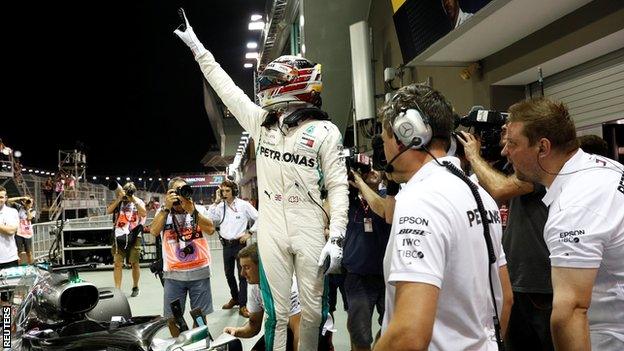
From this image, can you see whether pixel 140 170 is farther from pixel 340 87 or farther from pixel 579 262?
pixel 579 262

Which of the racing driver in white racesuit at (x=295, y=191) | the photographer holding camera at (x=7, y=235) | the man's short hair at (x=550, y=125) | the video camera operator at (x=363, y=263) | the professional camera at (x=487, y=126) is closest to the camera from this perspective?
the man's short hair at (x=550, y=125)

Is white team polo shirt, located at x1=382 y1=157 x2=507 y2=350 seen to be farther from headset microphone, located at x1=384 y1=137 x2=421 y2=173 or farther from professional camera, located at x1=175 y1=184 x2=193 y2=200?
professional camera, located at x1=175 y1=184 x2=193 y2=200

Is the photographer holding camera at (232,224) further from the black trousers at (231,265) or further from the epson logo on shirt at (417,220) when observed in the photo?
the epson logo on shirt at (417,220)

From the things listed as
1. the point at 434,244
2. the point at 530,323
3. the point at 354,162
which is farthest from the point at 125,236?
the point at 434,244

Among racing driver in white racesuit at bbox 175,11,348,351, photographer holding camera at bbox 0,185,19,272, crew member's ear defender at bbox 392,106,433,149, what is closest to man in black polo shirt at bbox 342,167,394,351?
racing driver in white racesuit at bbox 175,11,348,351

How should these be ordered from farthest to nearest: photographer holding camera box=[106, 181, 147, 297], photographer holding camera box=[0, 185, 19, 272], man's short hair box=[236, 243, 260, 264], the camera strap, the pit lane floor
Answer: photographer holding camera box=[106, 181, 147, 297] < photographer holding camera box=[0, 185, 19, 272] < the pit lane floor < the camera strap < man's short hair box=[236, 243, 260, 264]

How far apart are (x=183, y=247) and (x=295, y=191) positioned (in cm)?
251

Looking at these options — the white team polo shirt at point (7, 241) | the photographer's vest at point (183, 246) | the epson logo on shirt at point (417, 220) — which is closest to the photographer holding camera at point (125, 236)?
the white team polo shirt at point (7, 241)

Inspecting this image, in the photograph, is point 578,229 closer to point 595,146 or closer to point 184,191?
point 595,146

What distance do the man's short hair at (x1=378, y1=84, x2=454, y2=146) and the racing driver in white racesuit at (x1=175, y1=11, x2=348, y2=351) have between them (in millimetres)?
1251

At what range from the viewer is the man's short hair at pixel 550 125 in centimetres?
219

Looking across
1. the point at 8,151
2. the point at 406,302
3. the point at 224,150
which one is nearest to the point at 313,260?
the point at 406,302

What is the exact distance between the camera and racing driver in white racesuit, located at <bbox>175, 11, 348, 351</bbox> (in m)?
2.98

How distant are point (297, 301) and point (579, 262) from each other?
183 centimetres
